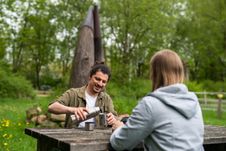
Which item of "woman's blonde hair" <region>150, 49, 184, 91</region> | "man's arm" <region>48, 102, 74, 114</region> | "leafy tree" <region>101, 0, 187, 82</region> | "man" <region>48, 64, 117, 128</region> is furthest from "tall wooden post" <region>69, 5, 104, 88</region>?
"leafy tree" <region>101, 0, 187, 82</region>

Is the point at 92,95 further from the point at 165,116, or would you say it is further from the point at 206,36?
the point at 206,36

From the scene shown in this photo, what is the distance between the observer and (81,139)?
3.11m

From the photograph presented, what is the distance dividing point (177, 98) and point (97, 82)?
1.68m

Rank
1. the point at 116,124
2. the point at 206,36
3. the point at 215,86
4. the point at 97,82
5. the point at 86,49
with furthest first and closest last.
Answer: the point at 206,36
the point at 215,86
the point at 86,49
the point at 97,82
the point at 116,124

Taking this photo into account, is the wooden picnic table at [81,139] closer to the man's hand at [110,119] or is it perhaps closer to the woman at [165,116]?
the man's hand at [110,119]

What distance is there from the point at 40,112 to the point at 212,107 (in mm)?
11424

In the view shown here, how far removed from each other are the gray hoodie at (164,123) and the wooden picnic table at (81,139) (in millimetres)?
275

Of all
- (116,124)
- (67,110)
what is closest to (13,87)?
(67,110)

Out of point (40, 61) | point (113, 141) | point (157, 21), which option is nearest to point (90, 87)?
point (113, 141)

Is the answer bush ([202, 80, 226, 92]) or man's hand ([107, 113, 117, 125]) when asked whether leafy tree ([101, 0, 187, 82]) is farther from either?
man's hand ([107, 113, 117, 125])

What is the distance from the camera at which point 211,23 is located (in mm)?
33938

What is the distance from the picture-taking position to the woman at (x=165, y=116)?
2629 millimetres

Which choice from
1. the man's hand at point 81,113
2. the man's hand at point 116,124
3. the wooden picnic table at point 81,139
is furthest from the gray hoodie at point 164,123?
the man's hand at point 81,113

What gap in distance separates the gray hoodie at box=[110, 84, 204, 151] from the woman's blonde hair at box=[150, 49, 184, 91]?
0.15 ft
